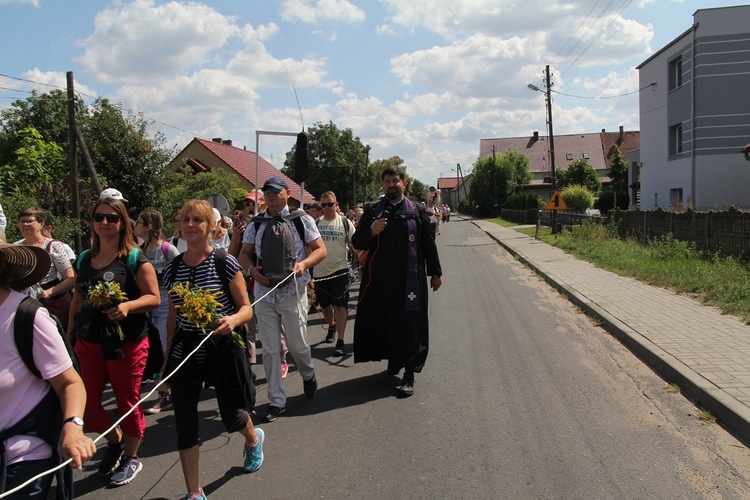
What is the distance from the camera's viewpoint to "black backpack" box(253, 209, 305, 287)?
189 inches

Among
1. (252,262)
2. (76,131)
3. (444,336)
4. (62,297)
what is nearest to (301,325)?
(252,262)

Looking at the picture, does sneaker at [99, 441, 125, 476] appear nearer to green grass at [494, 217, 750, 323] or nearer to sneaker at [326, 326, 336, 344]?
sneaker at [326, 326, 336, 344]

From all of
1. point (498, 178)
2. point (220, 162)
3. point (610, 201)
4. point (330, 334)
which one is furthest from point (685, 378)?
point (498, 178)

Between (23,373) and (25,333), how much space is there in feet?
0.53

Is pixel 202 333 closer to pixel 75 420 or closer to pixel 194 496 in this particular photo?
pixel 194 496

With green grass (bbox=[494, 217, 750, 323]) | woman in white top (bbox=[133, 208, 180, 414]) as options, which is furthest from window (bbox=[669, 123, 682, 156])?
woman in white top (bbox=[133, 208, 180, 414])

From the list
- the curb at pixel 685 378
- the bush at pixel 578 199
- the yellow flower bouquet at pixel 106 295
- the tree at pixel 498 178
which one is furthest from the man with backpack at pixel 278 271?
the tree at pixel 498 178

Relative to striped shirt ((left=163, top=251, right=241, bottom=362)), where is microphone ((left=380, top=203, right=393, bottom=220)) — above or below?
above

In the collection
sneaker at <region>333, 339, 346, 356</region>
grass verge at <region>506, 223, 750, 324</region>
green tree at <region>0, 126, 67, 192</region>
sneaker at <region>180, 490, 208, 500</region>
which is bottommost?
sneaker at <region>333, 339, 346, 356</region>

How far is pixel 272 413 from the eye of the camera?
4.80 meters

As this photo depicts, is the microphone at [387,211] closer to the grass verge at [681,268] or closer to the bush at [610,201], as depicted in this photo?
the grass verge at [681,268]

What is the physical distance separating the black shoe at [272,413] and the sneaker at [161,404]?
1.11 metres

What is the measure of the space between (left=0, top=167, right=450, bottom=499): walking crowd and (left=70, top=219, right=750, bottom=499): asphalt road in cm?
25

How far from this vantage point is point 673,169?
28.5m
